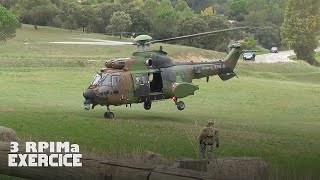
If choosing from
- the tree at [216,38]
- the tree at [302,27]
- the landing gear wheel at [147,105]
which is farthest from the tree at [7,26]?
the landing gear wheel at [147,105]

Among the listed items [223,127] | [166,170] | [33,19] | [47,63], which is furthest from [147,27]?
[166,170]

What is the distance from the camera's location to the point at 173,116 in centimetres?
2753

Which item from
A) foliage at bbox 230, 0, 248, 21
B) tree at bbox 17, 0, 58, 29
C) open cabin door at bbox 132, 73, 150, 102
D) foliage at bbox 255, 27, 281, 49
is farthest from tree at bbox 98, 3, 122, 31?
open cabin door at bbox 132, 73, 150, 102

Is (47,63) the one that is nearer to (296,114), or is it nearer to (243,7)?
(296,114)

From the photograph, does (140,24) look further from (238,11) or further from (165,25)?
(238,11)

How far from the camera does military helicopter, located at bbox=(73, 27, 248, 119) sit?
80.3 feet

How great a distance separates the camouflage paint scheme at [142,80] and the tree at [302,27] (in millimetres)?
61284

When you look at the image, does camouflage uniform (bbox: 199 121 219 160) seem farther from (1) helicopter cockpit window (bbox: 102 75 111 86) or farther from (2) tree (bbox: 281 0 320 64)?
(2) tree (bbox: 281 0 320 64)

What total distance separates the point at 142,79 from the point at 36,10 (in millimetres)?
68307

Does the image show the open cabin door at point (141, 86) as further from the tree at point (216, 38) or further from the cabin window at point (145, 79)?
the tree at point (216, 38)

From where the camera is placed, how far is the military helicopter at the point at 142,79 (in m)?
24.5

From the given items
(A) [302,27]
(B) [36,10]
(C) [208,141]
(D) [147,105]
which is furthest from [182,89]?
(B) [36,10]

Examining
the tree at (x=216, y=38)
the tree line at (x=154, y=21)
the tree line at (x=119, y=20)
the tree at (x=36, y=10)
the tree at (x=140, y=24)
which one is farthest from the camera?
the tree at (x=36, y=10)

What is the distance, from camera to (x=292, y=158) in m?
17.0
